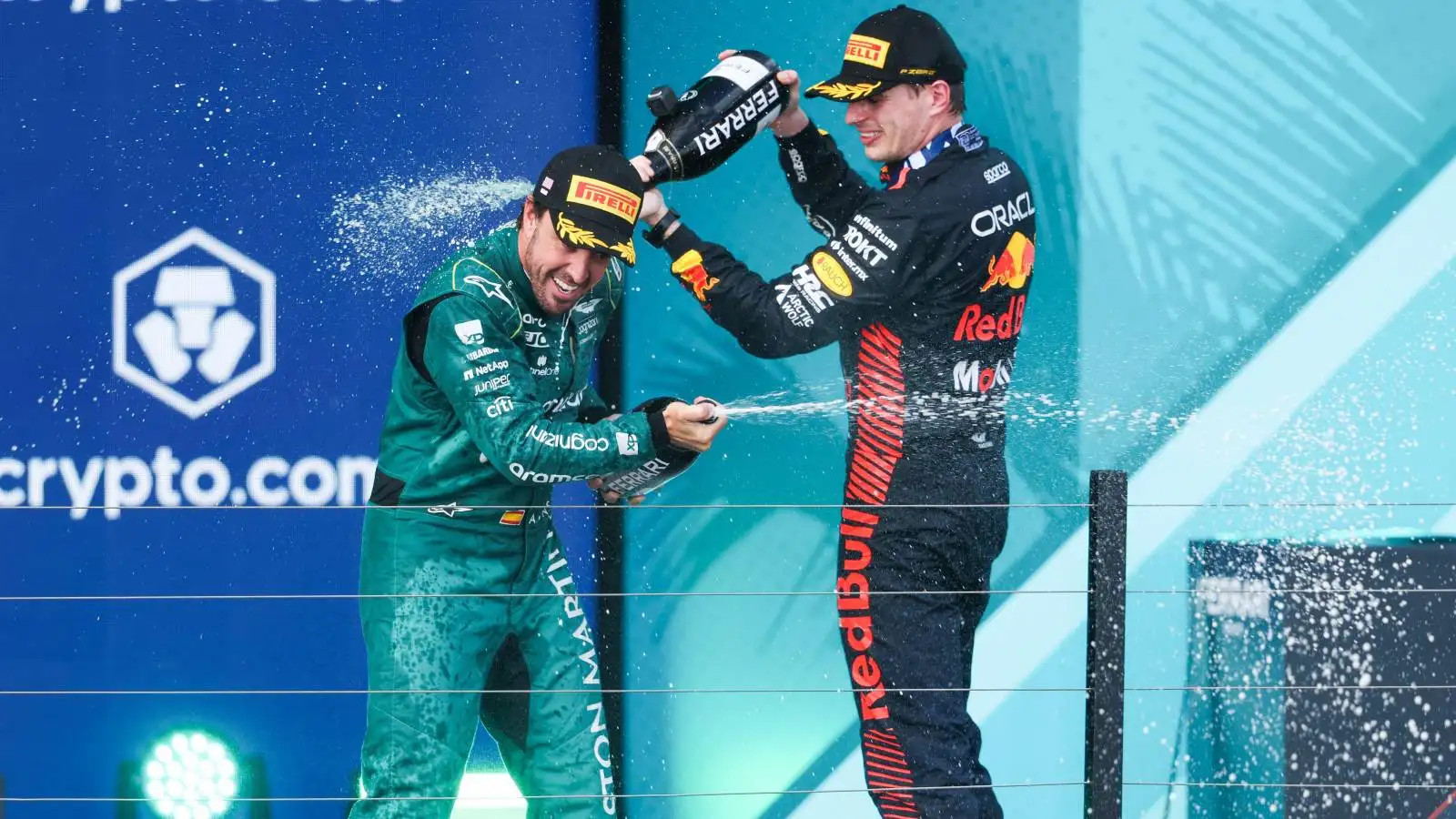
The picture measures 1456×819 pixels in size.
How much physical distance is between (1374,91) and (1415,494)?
103cm

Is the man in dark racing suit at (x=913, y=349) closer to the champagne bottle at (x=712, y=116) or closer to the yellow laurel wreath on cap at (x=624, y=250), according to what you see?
the champagne bottle at (x=712, y=116)

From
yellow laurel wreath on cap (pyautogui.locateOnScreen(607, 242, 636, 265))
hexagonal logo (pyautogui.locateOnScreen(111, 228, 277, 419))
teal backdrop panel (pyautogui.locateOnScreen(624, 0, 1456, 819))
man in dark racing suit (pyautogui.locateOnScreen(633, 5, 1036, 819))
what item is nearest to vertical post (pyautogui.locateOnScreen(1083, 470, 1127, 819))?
man in dark racing suit (pyautogui.locateOnScreen(633, 5, 1036, 819))

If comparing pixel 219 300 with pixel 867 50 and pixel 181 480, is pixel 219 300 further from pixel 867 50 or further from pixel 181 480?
pixel 867 50

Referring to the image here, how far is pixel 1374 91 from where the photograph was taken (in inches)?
169

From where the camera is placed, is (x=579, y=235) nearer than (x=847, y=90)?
Yes

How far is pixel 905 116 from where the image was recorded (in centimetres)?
363

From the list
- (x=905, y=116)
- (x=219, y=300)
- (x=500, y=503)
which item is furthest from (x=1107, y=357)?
(x=219, y=300)

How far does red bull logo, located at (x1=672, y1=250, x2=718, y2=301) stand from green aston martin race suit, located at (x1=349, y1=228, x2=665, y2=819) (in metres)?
0.19

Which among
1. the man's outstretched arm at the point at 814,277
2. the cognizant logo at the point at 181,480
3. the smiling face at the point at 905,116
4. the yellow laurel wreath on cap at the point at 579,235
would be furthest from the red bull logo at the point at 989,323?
the cognizant logo at the point at 181,480

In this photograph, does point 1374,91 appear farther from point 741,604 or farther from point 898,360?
point 741,604

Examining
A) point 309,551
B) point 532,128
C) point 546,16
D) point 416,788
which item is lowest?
point 416,788

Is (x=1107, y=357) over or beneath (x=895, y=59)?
beneath

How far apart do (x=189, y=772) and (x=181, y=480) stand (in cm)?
73

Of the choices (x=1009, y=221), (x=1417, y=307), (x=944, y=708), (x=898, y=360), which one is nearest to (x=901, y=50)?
(x=1009, y=221)
